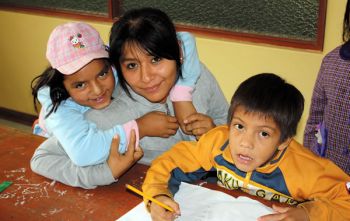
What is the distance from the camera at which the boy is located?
994 mm

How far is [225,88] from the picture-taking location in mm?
2629

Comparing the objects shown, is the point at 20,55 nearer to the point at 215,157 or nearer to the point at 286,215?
the point at 215,157

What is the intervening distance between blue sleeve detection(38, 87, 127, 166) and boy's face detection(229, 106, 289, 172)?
341mm

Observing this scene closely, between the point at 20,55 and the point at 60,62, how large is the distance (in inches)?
104

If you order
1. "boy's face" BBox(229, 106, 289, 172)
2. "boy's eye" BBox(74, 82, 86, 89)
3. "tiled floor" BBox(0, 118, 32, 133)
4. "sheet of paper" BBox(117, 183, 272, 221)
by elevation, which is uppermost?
"boy's eye" BBox(74, 82, 86, 89)

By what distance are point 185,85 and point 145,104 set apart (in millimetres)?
143

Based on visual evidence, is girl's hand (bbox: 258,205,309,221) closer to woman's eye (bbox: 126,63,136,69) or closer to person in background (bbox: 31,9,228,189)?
person in background (bbox: 31,9,228,189)

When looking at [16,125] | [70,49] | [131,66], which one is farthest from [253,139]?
[16,125]

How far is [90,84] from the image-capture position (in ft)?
4.11

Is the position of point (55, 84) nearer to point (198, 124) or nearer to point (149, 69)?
point (149, 69)

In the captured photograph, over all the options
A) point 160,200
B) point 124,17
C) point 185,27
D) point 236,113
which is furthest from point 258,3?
point 160,200

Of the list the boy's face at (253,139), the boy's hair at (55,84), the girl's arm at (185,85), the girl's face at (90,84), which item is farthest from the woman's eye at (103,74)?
the boy's face at (253,139)

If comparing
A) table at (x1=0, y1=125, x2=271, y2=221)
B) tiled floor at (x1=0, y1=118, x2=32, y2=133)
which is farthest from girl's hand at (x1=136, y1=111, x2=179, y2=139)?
tiled floor at (x1=0, y1=118, x2=32, y2=133)

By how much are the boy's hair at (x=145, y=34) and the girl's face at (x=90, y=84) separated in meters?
0.06
